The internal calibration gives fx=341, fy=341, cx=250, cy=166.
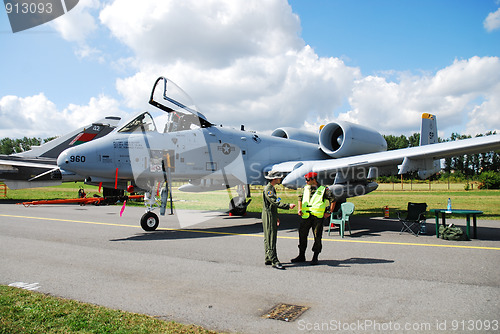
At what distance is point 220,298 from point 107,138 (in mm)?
6874

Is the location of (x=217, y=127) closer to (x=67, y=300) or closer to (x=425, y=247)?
(x=425, y=247)

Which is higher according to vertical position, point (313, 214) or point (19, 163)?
point (19, 163)

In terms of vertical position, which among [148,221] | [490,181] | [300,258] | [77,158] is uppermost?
[490,181]

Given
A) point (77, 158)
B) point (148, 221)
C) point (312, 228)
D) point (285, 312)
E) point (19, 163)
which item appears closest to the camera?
point (285, 312)

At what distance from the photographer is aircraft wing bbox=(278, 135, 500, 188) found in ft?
30.2

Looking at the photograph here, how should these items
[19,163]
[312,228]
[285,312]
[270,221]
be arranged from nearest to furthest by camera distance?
[285,312] < [270,221] < [312,228] < [19,163]

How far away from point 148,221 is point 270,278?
5.61 meters

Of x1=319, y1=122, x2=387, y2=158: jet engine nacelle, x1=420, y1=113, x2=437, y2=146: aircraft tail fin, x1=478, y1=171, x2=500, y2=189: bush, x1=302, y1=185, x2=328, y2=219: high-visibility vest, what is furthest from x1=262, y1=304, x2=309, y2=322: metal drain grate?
x1=478, y1=171, x2=500, y2=189: bush

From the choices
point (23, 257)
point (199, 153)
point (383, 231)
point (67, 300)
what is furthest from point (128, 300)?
point (383, 231)

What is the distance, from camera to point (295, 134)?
16.0 m

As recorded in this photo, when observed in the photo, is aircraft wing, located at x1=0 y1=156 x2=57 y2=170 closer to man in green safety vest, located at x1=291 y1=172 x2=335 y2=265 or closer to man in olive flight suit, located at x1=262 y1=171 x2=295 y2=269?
man in olive flight suit, located at x1=262 y1=171 x2=295 y2=269

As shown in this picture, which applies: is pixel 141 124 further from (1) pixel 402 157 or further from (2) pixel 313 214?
(1) pixel 402 157

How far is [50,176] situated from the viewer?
2484 centimetres

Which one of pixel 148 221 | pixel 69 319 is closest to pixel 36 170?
pixel 148 221
